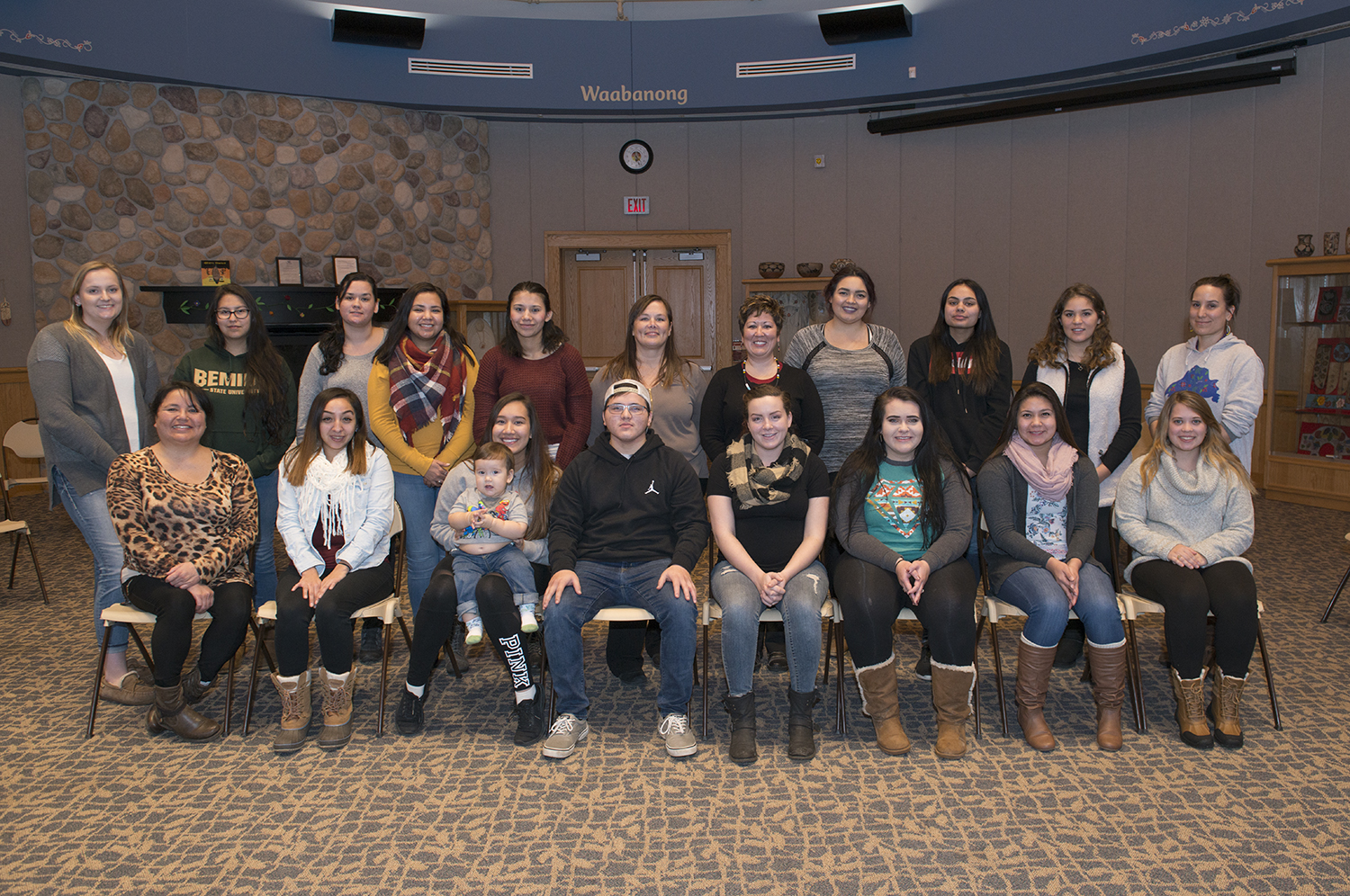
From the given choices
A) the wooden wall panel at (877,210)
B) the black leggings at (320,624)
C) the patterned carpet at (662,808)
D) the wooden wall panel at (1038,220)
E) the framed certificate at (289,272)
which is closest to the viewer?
the patterned carpet at (662,808)

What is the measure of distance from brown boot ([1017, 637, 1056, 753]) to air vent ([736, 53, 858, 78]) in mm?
6034

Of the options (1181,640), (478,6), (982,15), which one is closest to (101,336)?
(1181,640)

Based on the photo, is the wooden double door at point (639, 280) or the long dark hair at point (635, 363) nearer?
the long dark hair at point (635, 363)

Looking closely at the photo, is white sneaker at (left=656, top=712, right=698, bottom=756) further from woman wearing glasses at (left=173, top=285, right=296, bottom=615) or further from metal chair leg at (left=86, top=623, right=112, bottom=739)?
metal chair leg at (left=86, top=623, right=112, bottom=739)

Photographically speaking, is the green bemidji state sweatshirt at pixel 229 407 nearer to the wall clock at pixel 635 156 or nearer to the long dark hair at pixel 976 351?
the long dark hair at pixel 976 351

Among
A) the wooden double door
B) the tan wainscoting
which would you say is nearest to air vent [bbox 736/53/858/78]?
the wooden double door

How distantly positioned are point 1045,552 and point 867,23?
5717 mm

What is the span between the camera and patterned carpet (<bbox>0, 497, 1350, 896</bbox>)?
207 centimetres

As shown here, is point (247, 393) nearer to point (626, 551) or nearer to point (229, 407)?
point (229, 407)

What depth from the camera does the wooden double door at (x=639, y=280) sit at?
28.0 feet

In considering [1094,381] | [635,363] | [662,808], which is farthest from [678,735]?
[1094,381]

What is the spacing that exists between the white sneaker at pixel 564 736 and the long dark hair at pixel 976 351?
1888 millimetres

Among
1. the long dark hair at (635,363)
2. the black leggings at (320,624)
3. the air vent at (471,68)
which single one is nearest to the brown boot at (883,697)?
the long dark hair at (635,363)

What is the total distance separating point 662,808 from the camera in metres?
2.41
